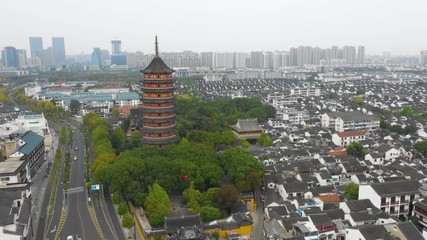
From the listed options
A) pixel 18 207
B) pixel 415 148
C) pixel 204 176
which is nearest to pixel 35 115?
pixel 18 207

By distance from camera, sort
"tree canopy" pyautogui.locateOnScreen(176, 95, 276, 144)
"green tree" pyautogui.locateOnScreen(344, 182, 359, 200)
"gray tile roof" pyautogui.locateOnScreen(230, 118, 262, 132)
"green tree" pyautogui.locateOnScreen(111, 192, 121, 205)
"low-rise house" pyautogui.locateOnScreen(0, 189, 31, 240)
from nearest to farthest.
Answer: "low-rise house" pyautogui.locateOnScreen(0, 189, 31, 240) < "green tree" pyautogui.locateOnScreen(111, 192, 121, 205) < "green tree" pyautogui.locateOnScreen(344, 182, 359, 200) < "tree canopy" pyautogui.locateOnScreen(176, 95, 276, 144) < "gray tile roof" pyautogui.locateOnScreen(230, 118, 262, 132)

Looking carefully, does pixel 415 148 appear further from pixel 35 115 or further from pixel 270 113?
pixel 35 115

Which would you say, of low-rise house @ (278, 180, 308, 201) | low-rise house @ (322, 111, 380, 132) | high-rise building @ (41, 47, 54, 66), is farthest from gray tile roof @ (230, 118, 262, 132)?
high-rise building @ (41, 47, 54, 66)

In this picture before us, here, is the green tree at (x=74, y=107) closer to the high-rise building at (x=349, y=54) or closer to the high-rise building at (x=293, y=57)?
the high-rise building at (x=293, y=57)

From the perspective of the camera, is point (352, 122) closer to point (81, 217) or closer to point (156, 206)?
point (156, 206)

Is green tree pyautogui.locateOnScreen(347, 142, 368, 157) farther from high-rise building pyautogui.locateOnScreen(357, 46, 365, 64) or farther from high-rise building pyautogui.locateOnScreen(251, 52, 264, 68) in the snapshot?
high-rise building pyautogui.locateOnScreen(357, 46, 365, 64)

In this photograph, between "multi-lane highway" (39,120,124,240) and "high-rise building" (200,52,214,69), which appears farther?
"high-rise building" (200,52,214,69)

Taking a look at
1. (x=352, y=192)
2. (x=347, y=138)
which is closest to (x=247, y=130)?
(x=347, y=138)
